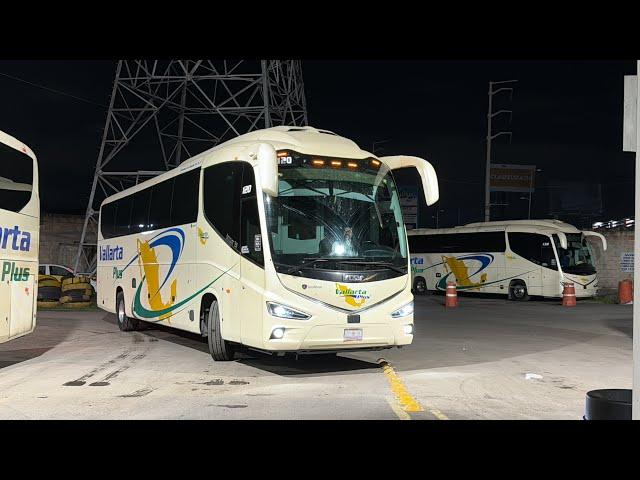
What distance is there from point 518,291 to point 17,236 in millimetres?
25983

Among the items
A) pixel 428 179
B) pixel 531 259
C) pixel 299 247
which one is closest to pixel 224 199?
pixel 299 247

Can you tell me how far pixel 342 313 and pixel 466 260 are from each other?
26.8m

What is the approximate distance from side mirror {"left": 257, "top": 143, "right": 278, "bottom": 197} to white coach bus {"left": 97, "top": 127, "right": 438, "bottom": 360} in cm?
1

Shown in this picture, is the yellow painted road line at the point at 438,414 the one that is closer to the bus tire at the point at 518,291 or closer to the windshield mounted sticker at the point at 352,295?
the windshield mounted sticker at the point at 352,295

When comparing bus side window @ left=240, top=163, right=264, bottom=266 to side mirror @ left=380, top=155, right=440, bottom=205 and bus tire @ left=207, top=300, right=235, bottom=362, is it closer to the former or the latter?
bus tire @ left=207, top=300, right=235, bottom=362

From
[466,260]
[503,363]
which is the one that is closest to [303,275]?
[503,363]

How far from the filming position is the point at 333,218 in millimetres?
11242

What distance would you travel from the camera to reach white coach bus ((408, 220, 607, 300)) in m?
32.3

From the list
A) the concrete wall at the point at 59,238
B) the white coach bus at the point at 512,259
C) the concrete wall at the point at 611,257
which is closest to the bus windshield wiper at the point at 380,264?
the white coach bus at the point at 512,259

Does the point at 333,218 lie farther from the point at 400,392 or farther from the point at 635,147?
the point at 635,147

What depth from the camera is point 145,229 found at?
1675cm

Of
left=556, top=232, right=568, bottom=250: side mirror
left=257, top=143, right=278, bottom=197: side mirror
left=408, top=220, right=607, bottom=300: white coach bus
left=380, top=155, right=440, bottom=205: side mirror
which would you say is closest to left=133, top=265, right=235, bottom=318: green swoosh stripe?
left=257, top=143, right=278, bottom=197: side mirror
